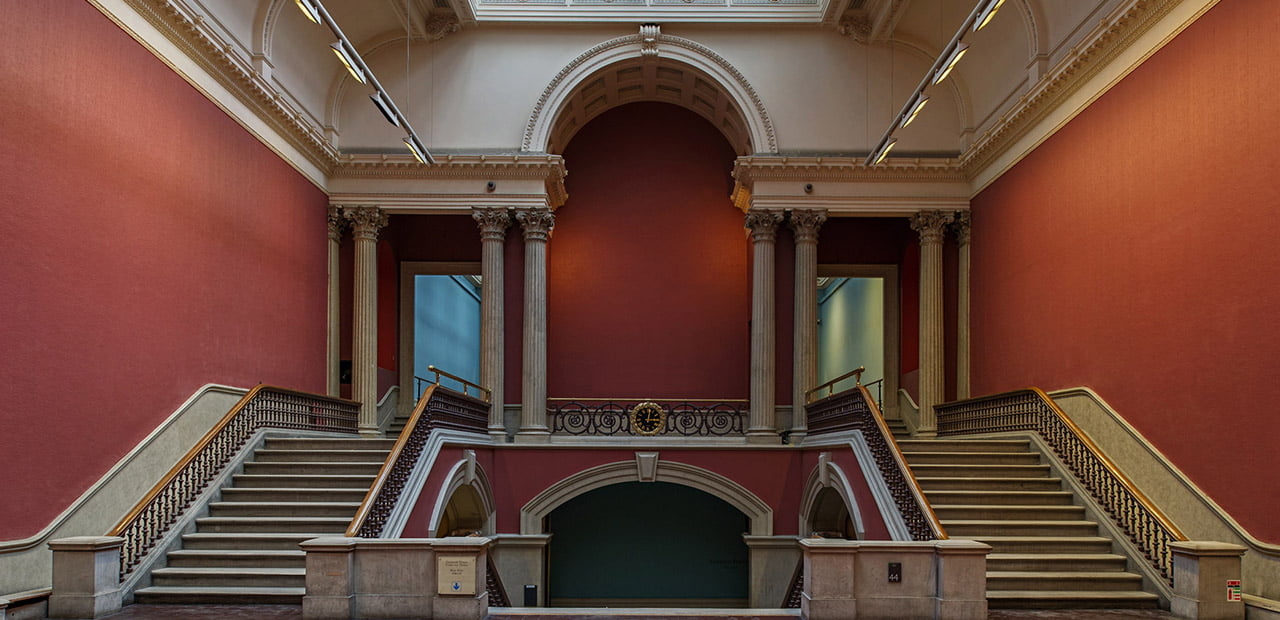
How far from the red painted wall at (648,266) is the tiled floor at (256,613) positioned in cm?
1023

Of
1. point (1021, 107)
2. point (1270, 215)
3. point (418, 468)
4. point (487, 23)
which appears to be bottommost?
point (418, 468)

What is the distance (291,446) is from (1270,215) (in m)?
11.5

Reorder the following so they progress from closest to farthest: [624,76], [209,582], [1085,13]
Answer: [209,582], [1085,13], [624,76]

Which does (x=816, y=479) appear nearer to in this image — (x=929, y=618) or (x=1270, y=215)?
(x=929, y=618)

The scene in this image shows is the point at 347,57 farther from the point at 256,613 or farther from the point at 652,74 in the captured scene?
the point at 652,74

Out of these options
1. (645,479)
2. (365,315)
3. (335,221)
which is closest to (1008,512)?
(645,479)

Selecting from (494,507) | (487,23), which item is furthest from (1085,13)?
(494,507)

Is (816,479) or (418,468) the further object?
(816,479)

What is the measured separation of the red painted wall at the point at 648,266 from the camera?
18.8 m

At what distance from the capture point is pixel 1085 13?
39.1 feet

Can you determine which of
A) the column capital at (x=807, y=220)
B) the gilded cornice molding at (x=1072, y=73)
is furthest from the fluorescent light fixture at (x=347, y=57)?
the gilded cornice molding at (x=1072, y=73)

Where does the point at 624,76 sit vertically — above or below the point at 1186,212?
above

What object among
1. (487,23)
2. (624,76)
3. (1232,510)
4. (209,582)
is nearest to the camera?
(1232,510)

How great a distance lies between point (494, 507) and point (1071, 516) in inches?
342
